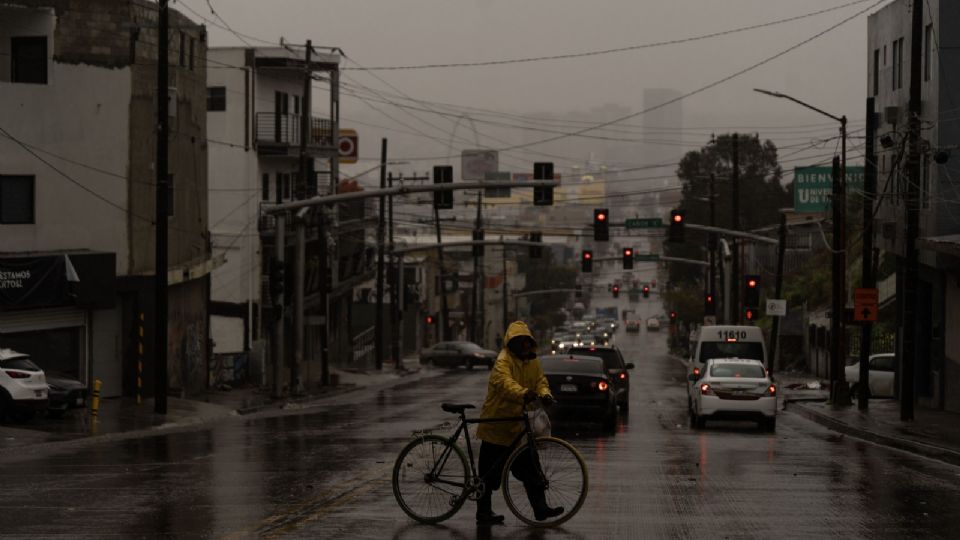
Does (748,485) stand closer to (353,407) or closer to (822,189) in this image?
(353,407)

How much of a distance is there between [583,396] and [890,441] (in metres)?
5.92

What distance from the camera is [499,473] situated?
43.7 feet

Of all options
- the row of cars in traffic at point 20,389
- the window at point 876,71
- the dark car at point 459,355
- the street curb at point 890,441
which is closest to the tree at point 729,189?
the dark car at point 459,355

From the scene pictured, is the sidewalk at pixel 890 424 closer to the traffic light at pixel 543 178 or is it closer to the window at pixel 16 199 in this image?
the traffic light at pixel 543 178

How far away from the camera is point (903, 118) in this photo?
131 feet

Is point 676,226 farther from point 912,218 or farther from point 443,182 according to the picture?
point 912,218

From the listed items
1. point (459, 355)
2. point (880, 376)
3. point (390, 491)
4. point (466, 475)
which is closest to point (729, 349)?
point (880, 376)

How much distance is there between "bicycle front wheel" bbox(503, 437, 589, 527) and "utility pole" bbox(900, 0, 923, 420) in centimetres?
1923

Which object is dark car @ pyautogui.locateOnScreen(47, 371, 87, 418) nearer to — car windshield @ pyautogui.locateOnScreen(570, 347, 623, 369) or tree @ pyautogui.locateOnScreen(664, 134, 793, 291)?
car windshield @ pyautogui.locateOnScreen(570, 347, 623, 369)

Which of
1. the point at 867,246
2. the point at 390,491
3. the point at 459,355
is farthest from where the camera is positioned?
the point at 459,355

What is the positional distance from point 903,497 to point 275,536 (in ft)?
25.0

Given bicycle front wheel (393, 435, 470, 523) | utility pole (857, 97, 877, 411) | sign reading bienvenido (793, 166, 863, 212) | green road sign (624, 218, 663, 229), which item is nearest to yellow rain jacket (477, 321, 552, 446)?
bicycle front wheel (393, 435, 470, 523)

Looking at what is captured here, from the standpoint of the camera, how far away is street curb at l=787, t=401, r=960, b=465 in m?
23.6

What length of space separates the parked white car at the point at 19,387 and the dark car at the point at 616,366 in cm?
1322
